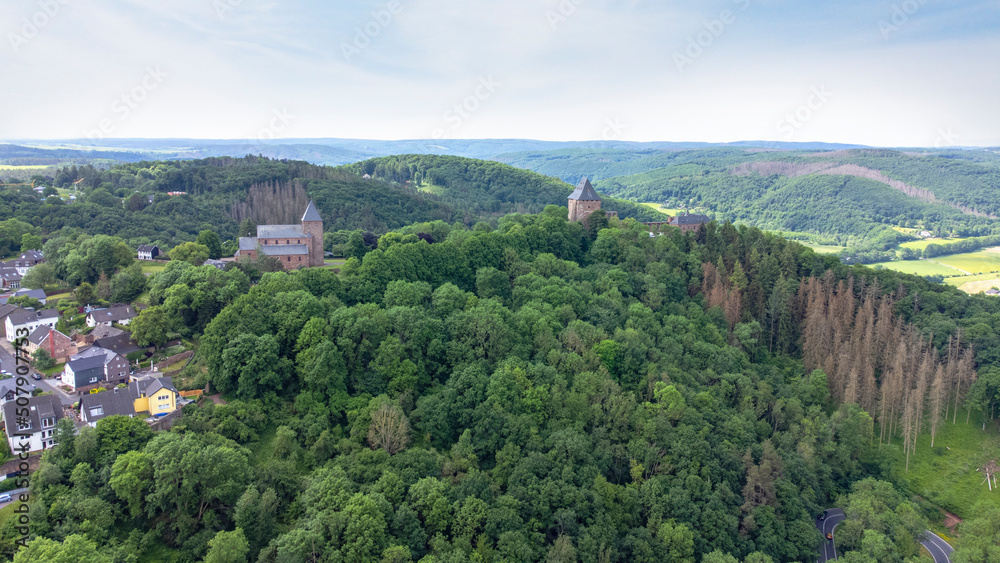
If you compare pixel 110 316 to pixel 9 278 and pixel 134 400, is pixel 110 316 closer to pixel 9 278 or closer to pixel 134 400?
pixel 134 400

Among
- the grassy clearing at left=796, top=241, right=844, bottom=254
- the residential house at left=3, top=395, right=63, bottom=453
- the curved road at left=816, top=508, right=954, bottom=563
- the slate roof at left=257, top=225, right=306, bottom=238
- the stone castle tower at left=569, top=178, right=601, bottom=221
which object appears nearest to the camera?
the residential house at left=3, top=395, right=63, bottom=453

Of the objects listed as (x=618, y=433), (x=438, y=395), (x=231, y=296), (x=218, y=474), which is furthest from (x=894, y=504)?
(x=231, y=296)

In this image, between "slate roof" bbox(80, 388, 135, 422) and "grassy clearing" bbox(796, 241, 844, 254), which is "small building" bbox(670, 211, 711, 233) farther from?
"grassy clearing" bbox(796, 241, 844, 254)

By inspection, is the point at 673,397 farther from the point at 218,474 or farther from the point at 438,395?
the point at 218,474

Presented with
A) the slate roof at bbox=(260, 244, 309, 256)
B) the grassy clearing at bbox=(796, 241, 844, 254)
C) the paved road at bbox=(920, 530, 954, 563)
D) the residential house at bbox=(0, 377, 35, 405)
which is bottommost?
the paved road at bbox=(920, 530, 954, 563)

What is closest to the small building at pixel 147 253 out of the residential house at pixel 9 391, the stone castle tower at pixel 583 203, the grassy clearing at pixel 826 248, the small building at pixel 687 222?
the residential house at pixel 9 391

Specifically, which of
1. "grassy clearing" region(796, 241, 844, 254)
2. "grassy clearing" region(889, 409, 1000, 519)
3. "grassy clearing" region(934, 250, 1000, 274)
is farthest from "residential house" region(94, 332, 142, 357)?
"grassy clearing" region(796, 241, 844, 254)

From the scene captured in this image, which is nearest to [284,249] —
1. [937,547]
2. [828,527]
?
[828,527]

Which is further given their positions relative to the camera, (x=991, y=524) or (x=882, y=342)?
(x=882, y=342)
